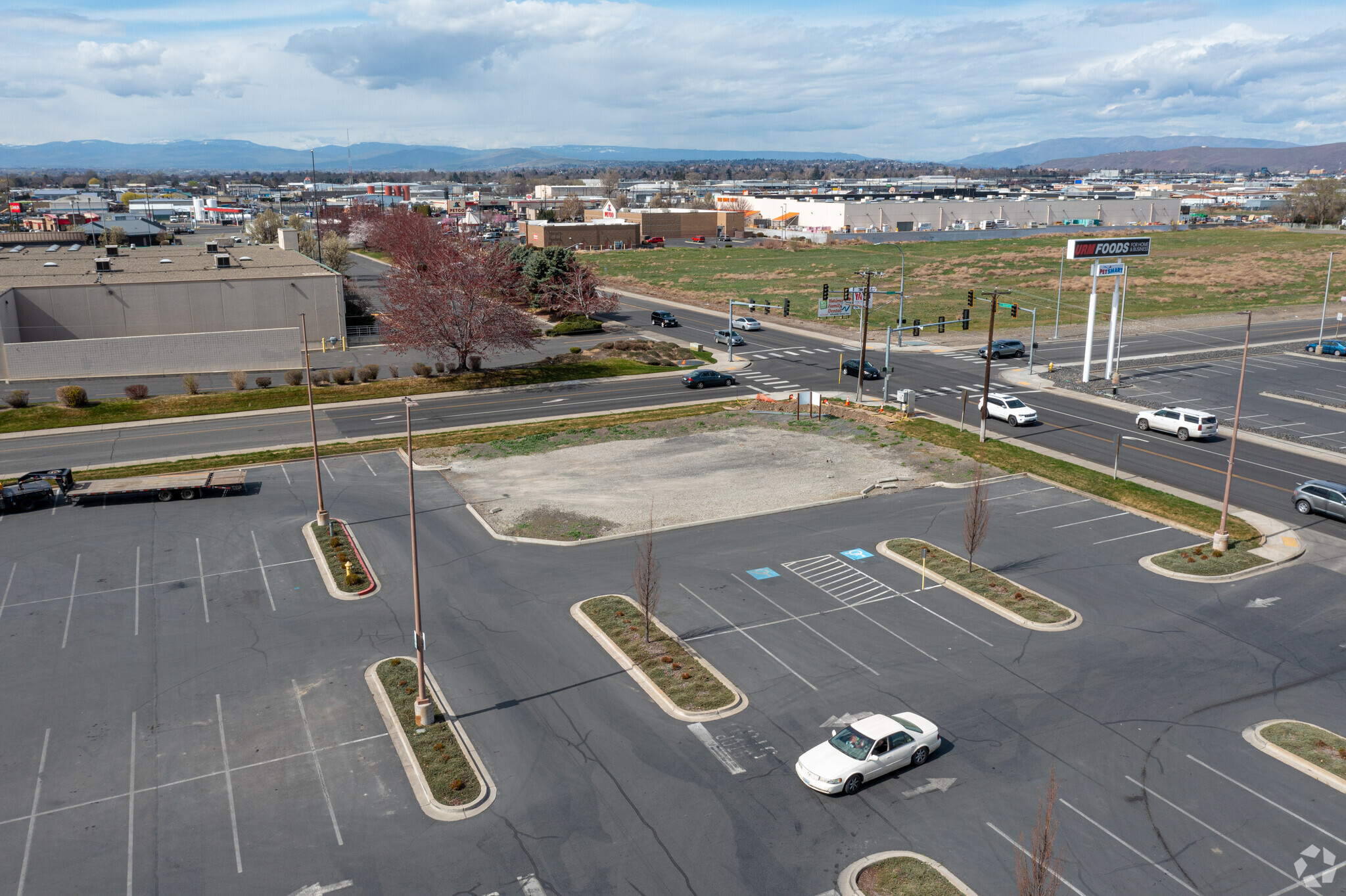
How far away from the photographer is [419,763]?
74.0ft

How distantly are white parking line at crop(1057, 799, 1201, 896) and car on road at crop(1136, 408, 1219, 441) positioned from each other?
1460 inches

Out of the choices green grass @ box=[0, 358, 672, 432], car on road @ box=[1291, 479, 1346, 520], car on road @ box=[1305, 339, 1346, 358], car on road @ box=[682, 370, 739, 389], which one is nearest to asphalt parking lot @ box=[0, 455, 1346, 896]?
car on road @ box=[1291, 479, 1346, 520]

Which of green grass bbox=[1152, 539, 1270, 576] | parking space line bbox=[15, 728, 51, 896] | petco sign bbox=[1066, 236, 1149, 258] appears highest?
petco sign bbox=[1066, 236, 1149, 258]

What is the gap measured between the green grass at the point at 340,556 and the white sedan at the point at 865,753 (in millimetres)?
17878

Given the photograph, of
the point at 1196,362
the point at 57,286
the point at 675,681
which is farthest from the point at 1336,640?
the point at 57,286

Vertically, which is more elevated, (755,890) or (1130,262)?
(1130,262)

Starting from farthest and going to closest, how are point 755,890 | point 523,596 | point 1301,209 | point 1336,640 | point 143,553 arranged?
point 1301,209 → point 143,553 → point 523,596 → point 1336,640 → point 755,890

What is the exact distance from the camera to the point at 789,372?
70500 mm

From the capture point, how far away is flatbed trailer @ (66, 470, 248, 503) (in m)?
41.3

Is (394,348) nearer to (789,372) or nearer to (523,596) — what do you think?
(789,372)

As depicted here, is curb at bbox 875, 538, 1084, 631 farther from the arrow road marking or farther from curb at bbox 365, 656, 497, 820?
curb at bbox 365, 656, 497, 820

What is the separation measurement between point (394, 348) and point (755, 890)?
56.6 meters

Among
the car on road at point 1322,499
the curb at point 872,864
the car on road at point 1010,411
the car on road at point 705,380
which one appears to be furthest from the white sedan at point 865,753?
the car on road at point 705,380

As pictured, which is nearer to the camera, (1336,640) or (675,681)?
(675,681)
